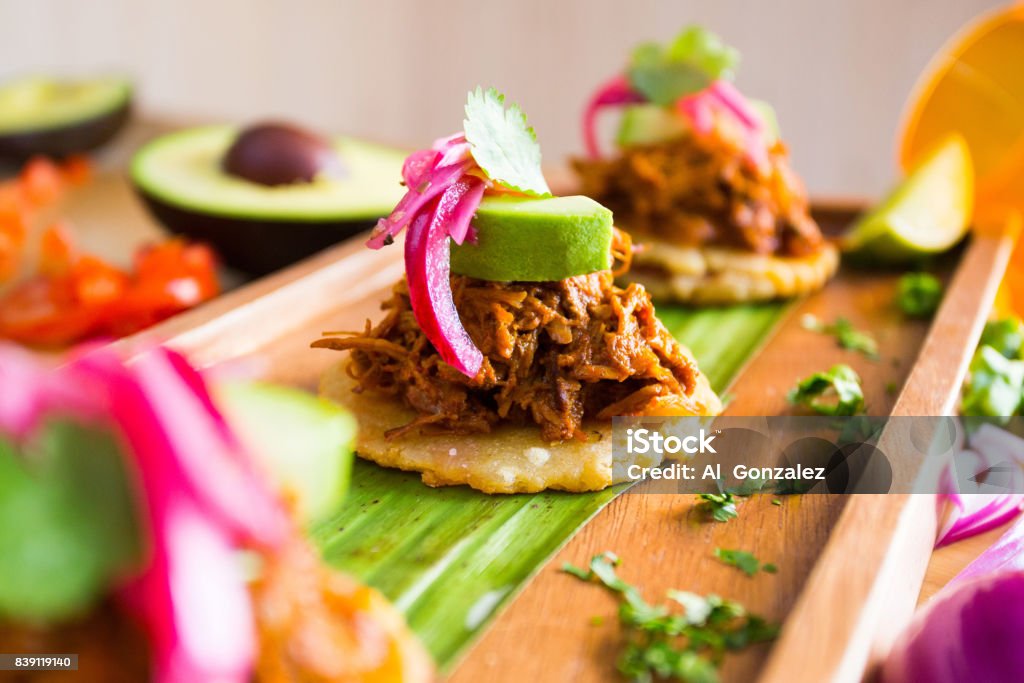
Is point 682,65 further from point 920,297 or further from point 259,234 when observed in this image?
point 259,234

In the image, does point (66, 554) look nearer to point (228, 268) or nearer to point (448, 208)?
point (448, 208)

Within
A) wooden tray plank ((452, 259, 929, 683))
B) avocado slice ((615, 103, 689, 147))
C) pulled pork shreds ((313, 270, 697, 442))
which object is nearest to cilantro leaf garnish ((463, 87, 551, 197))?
pulled pork shreds ((313, 270, 697, 442))

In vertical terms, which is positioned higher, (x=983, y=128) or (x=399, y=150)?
(x=983, y=128)

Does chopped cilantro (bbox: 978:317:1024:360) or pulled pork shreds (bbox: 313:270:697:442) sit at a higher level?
pulled pork shreds (bbox: 313:270:697:442)

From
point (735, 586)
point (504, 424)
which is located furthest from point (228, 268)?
point (735, 586)

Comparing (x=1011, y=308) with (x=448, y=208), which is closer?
(x=448, y=208)

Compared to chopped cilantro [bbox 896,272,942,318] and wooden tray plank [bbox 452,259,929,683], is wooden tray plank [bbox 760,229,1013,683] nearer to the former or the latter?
wooden tray plank [bbox 452,259,929,683]

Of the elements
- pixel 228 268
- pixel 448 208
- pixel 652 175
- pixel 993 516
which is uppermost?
pixel 448 208
